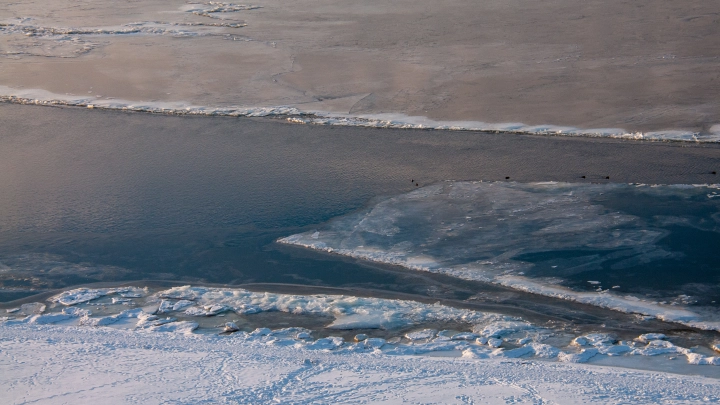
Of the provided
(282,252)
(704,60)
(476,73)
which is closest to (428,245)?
(282,252)

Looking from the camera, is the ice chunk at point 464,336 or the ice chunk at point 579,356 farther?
the ice chunk at point 464,336

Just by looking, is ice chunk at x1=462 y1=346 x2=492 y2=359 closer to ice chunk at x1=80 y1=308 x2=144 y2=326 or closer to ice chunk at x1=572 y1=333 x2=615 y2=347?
ice chunk at x1=572 y1=333 x2=615 y2=347

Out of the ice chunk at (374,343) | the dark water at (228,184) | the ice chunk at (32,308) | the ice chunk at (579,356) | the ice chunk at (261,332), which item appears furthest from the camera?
the dark water at (228,184)

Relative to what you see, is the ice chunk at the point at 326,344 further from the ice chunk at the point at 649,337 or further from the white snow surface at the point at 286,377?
the ice chunk at the point at 649,337

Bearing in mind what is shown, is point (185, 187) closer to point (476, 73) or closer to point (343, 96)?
point (343, 96)

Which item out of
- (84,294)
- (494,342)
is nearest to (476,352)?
(494,342)

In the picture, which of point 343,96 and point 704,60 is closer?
point 343,96

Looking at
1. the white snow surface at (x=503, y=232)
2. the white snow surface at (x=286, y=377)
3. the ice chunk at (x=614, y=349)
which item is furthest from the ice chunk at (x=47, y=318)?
the ice chunk at (x=614, y=349)
